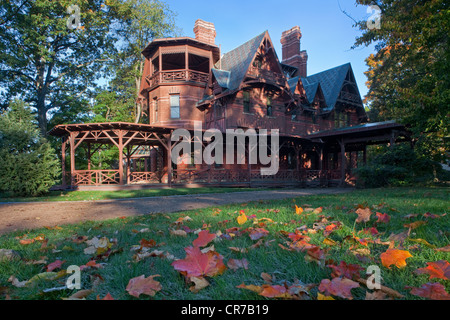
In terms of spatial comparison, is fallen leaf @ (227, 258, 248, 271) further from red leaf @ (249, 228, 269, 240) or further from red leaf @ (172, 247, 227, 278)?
red leaf @ (249, 228, 269, 240)

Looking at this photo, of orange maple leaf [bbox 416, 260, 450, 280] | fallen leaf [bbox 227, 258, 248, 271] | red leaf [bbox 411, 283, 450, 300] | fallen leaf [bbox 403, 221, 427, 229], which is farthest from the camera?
fallen leaf [bbox 403, 221, 427, 229]

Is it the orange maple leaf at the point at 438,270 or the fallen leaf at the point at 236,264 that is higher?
the orange maple leaf at the point at 438,270

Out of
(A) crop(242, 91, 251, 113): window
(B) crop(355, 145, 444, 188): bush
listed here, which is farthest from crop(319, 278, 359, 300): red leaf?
(A) crop(242, 91, 251, 113): window

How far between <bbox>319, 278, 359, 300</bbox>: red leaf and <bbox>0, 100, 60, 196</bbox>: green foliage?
14492 mm

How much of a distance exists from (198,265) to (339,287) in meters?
0.78

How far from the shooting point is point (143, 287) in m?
1.41

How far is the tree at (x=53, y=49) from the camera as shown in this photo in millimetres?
21953

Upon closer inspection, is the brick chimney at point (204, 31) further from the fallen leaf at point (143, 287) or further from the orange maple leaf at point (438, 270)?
the orange maple leaf at point (438, 270)

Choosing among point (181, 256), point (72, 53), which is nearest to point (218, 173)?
point (181, 256)

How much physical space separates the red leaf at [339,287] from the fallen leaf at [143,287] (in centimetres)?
85

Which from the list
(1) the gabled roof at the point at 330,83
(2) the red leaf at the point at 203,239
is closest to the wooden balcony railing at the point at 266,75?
(1) the gabled roof at the point at 330,83

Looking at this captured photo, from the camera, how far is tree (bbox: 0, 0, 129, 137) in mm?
21953

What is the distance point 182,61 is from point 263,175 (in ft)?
42.5

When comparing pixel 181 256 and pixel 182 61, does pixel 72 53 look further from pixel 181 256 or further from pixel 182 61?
pixel 181 256
